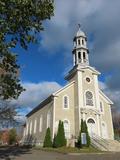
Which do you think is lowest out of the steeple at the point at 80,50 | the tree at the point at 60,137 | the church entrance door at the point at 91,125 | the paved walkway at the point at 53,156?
the paved walkway at the point at 53,156

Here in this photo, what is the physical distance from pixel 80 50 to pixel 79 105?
10.1 meters

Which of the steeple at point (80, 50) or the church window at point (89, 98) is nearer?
the church window at point (89, 98)

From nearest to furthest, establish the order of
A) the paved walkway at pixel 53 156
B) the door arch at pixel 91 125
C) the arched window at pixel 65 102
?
1. the paved walkway at pixel 53 156
2. the door arch at pixel 91 125
3. the arched window at pixel 65 102

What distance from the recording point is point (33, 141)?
40.8m

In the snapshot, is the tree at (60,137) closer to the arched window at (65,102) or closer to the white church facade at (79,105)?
the white church facade at (79,105)

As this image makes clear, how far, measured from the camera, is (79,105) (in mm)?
33219

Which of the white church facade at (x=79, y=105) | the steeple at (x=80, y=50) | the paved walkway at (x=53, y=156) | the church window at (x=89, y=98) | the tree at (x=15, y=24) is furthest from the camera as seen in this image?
the steeple at (x=80, y=50)

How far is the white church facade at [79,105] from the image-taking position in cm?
3325

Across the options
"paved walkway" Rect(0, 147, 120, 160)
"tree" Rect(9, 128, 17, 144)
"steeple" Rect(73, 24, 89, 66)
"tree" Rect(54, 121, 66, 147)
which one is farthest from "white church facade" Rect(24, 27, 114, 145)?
"tree" Rect(9, 128, 17, 144)

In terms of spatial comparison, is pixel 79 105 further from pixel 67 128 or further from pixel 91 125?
pixel 67 128

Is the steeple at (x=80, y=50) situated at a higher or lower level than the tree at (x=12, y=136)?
higher

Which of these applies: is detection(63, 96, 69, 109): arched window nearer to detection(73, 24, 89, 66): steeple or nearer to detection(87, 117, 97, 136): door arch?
detection(87, 117, 97, 136): door arch

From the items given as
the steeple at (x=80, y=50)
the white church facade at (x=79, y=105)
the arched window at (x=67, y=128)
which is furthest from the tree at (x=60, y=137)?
the steeple at (x=80, y=50)

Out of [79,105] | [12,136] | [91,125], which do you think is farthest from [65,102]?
[12,136]
